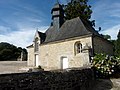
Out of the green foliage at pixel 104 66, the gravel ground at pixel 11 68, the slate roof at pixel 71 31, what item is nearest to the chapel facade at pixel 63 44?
the slate roof at pixel 71 31

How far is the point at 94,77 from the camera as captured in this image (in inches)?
449

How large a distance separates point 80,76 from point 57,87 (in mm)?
2292

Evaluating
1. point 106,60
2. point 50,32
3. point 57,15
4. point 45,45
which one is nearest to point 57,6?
point 57,15

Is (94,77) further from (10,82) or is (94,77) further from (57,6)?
(57,6)

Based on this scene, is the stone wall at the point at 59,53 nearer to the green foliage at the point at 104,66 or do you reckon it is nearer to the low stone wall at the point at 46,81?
the green foliage at the point at 104,66

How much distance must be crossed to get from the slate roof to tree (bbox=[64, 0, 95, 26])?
7.56m

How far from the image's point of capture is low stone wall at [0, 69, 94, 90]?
511cm

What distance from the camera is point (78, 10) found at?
31.2 m

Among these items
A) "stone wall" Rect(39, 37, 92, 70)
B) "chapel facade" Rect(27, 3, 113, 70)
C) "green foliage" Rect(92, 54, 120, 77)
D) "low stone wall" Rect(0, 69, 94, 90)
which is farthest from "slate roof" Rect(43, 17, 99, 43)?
"low stone wall" Rect(0, 69, 94, 90)

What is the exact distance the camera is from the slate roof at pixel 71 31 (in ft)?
66.3

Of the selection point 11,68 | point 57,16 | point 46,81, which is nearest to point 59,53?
point 57,16

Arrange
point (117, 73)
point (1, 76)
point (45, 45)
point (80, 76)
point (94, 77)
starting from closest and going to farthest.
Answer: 1. point (1, 76)
2. point (80, 76)
3. point (94, 77)
4. point (117, 73)
5. point (45, 45)

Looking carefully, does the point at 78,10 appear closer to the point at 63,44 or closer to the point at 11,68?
the point at 63,44

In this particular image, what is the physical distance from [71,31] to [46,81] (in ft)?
→ 50.8
